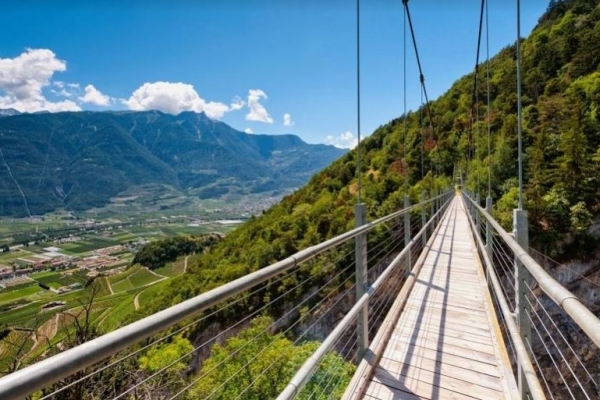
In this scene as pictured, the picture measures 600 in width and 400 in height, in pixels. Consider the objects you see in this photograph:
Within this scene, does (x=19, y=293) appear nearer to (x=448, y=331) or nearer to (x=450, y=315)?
(x=450, y=315)

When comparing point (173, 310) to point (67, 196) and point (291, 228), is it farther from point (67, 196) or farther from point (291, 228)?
point (67, 196)

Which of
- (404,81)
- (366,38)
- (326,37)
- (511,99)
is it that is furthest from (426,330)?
(511,99)

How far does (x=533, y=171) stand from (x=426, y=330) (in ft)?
74.3

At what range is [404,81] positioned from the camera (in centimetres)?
675

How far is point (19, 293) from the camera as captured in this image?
38.1 metres

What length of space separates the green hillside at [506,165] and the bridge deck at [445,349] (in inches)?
177

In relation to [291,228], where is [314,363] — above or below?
above

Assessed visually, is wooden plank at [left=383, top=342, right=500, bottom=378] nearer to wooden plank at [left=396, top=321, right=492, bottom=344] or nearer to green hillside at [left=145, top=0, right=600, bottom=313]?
wooden plank at [left=396, top=321, right=492, bottom=344]

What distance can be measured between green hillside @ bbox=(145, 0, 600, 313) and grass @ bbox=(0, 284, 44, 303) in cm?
1939

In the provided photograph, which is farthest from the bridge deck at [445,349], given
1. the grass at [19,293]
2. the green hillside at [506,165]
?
the grass at [19,293]

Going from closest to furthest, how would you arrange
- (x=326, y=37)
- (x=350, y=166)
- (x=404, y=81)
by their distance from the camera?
(x=404, y=81) → (x=326, y=37) → (x=350, y=166)

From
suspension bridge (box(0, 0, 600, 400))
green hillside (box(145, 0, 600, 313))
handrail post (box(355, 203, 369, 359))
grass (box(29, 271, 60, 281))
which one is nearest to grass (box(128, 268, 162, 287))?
grass (box(29, 271, 60, 281))

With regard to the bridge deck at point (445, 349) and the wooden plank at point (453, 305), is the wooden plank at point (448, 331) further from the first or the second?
the wooden plank at point (453, 305)

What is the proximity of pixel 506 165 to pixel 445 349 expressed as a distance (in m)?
24.1
